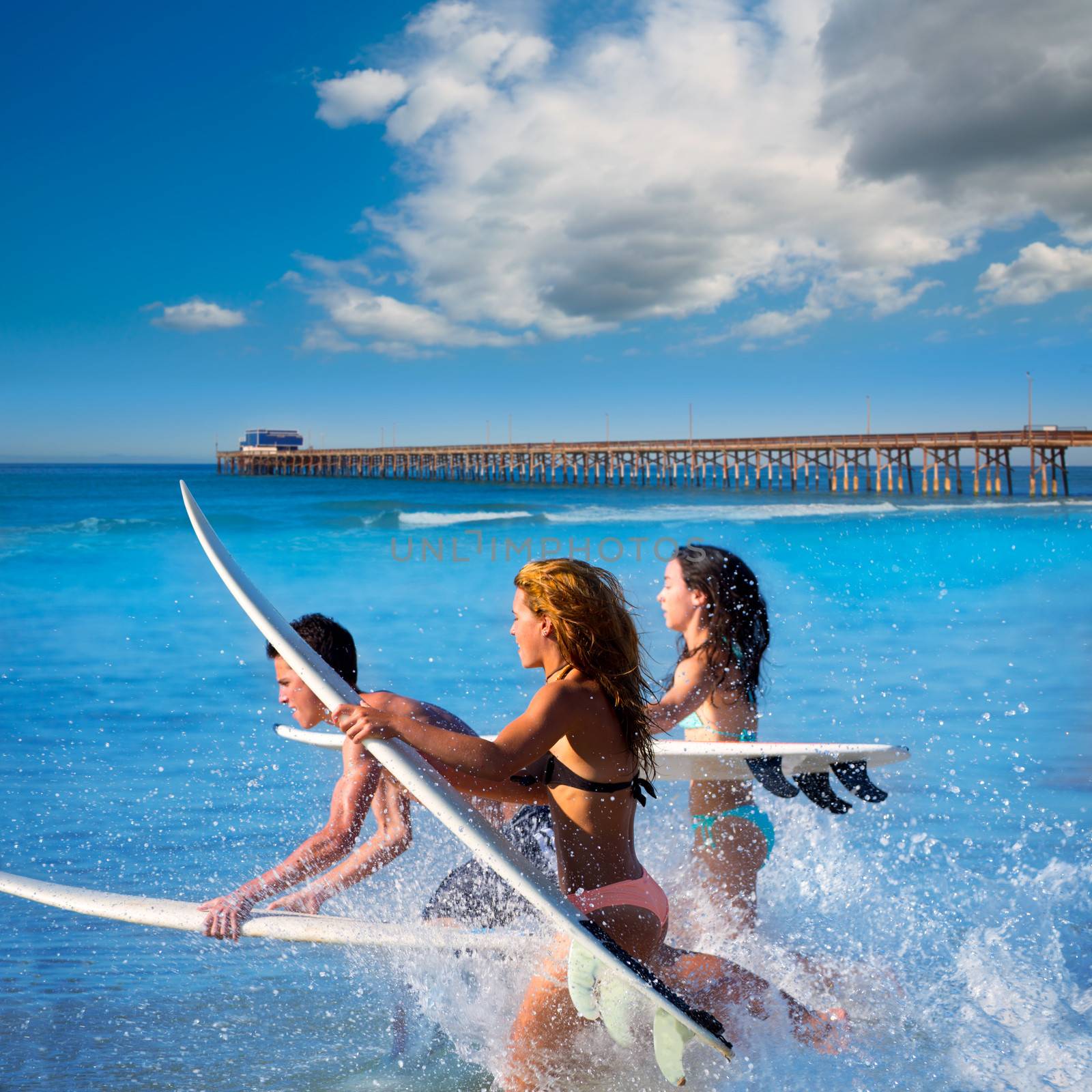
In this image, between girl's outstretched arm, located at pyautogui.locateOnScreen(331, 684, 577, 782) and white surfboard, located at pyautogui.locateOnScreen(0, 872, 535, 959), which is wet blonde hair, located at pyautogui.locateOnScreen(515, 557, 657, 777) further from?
white surfboard, located at pyautogui.locateOnScreen(0, 872, 535, 959)

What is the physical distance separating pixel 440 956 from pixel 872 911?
2.25m

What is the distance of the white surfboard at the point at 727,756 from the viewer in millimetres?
3461

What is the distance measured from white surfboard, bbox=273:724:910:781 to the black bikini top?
86cm

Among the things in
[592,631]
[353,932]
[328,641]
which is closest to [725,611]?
[592,631]

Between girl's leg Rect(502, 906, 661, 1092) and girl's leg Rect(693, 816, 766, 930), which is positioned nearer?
girl's leg Rect(502, 906, 661, 1092)

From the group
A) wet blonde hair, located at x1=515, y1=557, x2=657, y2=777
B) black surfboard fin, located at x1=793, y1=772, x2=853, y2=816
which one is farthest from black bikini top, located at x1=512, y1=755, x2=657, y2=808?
black surfboard fin, located at x1=793, y1=772, x2=853, y2=816

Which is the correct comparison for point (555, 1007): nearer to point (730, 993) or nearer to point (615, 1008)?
point (615, 1008)

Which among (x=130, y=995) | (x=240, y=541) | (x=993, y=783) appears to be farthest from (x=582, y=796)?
(x=240, y=541)

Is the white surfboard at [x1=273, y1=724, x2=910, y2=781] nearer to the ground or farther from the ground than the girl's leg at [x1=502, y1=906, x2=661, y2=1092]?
farther from the ground

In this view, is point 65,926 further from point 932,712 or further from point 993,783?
point 932,712

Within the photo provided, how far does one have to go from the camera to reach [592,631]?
246cm

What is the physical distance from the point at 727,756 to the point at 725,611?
498mm

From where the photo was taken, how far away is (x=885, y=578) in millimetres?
19641

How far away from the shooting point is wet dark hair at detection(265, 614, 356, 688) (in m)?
3.14
